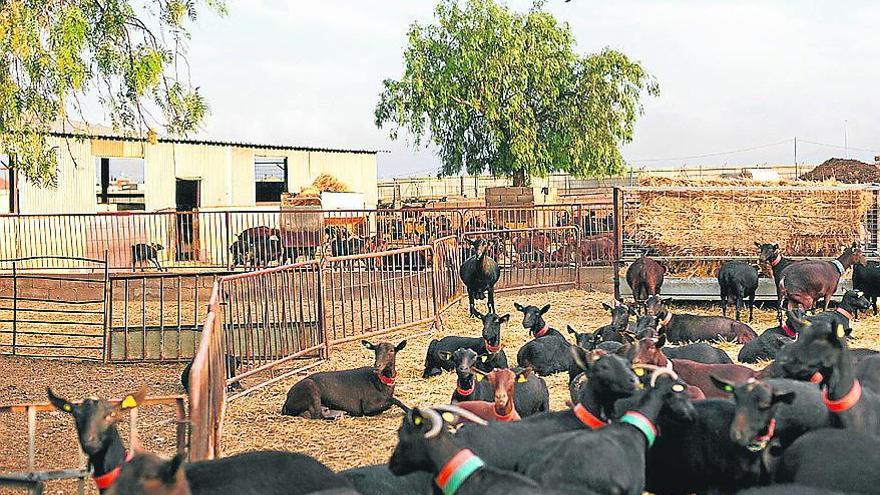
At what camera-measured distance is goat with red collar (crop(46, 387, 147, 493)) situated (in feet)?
18.3

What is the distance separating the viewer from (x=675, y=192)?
673 inches

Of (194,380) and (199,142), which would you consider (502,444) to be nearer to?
(194,380)

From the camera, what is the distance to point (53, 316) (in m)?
17.2

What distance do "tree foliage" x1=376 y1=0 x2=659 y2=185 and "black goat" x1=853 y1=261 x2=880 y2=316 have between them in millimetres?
23969

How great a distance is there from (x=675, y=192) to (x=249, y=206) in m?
18.0

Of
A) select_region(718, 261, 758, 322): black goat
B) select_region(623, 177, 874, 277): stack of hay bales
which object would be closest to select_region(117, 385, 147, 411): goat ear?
select_region(718, 261, 758, 322): black goat

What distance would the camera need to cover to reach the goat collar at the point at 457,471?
4977 millimetres

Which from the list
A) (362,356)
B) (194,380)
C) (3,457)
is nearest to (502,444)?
(194,380)

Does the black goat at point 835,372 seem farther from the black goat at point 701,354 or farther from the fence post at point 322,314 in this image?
the fence post at point 322,314

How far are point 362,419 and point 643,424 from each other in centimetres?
437

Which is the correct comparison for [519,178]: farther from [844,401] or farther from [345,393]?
[844,401]

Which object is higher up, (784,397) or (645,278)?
(784,397)

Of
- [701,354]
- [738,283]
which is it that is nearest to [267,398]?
[701,354]

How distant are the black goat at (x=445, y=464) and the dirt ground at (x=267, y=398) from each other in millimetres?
2834
